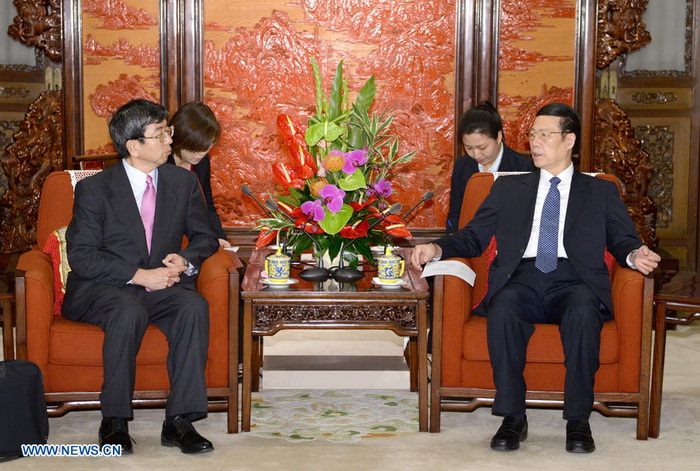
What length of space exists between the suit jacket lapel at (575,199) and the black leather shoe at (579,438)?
2.20ft

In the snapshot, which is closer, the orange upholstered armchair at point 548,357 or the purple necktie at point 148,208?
the orange upholstered armchair at point 548,357

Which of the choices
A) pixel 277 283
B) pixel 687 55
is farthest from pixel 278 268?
pixel 687 55

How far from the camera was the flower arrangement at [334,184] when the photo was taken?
307 cm

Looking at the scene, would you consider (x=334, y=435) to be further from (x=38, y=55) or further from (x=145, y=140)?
(x=38, y=55)

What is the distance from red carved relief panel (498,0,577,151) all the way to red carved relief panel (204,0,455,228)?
0.34 meters

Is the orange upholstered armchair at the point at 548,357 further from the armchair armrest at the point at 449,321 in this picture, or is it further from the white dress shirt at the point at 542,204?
the white dress shirt at the point at 542,204

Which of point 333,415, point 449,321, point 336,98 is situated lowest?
point 333,415

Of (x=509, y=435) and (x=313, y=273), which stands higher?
(x=313, y=273)

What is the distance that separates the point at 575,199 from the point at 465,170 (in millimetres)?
939

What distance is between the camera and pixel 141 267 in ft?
10.2

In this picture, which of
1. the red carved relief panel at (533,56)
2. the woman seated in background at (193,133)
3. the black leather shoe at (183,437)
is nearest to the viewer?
the black leather shoe at (183,437)

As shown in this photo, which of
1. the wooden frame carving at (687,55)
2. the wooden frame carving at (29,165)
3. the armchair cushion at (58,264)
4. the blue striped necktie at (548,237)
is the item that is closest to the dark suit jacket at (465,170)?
the blue striped necktie at (548,237)

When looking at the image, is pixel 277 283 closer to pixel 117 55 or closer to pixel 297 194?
pixel 297 194

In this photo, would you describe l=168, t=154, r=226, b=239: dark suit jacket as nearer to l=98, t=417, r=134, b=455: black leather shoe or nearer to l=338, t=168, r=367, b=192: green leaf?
l=338, t=168, r=367, b=192: green leaf
